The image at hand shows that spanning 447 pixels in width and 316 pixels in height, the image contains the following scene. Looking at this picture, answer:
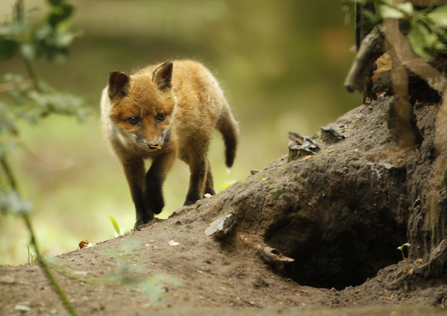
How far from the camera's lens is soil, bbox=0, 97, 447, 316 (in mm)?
→ 1948

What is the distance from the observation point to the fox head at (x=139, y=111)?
11.3 ft

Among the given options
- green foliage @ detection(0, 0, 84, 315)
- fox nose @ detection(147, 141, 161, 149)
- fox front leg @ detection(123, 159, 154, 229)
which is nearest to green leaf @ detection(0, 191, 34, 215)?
green foliage @ detection(0, 0, 84, 315)

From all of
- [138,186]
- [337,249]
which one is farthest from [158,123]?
[337,249]

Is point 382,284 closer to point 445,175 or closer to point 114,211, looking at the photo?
point 445,175

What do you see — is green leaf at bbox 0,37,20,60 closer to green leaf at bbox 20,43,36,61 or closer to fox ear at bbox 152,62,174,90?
green leaf at bbox 20,43,36,61

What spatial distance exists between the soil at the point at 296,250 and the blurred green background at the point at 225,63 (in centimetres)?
555

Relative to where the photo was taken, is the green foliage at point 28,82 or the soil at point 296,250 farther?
the soil at point 296,250

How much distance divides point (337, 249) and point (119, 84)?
2.17 meters

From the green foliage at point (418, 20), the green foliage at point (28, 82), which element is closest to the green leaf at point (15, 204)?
the green foliage at point (28, 82)

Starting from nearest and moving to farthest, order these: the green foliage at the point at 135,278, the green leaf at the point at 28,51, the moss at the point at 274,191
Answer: the green leaf at the point at 28,51 → the green foliage at the point at 135,278 → the moss at the point at 274,191

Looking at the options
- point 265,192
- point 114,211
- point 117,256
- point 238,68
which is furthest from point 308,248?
point 238,68

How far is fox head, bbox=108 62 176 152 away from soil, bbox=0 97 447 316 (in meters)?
0.68

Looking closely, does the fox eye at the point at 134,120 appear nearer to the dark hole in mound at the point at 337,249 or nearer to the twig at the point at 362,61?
the dark hole in mound at the point at 337,249

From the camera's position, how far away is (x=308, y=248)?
306cm
